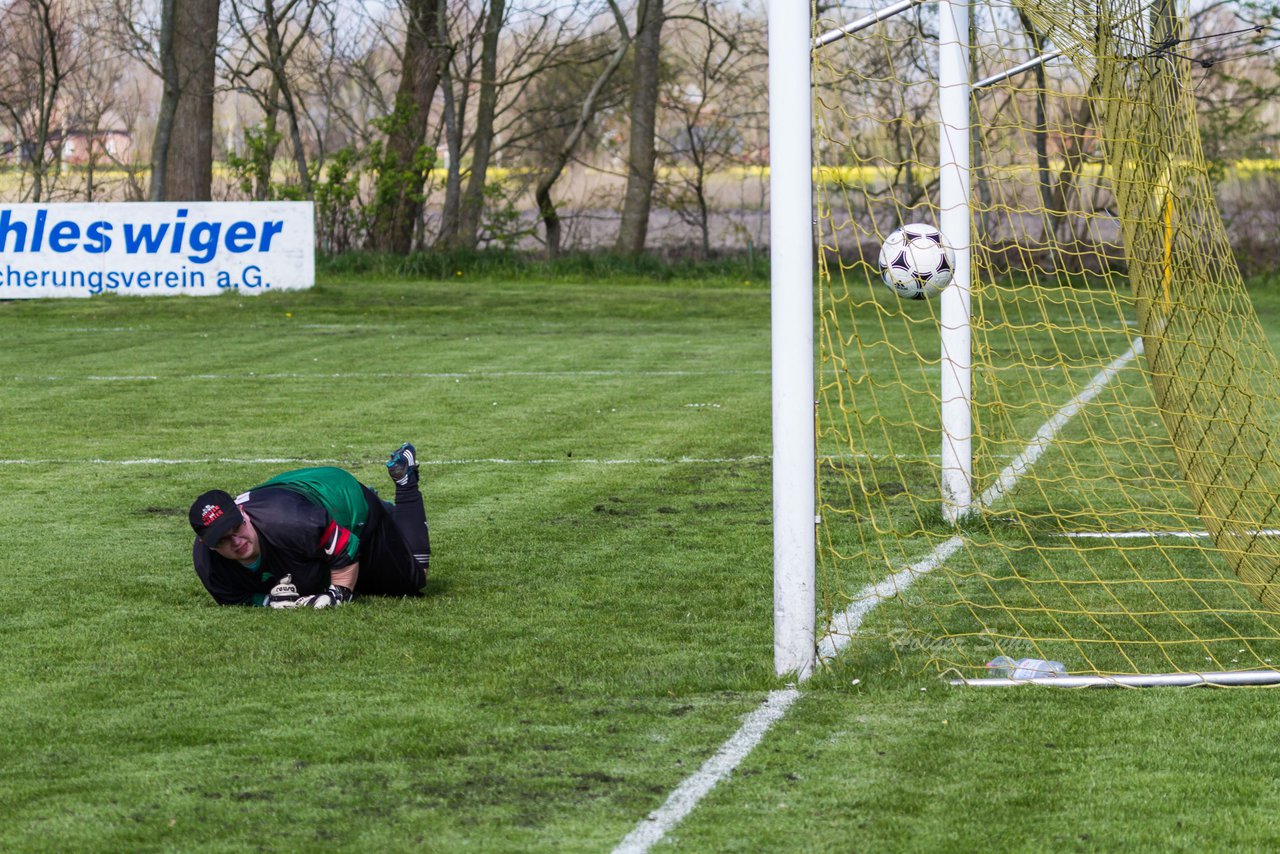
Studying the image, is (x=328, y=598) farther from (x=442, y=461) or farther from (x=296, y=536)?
(x=442, y=461)

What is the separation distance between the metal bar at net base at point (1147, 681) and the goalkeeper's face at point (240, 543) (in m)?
2.64

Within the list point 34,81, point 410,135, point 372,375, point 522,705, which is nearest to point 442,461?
point 372,375

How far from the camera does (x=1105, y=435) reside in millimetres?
11586

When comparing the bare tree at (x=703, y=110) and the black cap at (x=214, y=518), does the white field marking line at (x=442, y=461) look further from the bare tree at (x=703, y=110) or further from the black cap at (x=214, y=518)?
the bare tree at (x=703, y=110)

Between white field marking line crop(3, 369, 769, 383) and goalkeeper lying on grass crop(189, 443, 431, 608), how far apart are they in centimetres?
861

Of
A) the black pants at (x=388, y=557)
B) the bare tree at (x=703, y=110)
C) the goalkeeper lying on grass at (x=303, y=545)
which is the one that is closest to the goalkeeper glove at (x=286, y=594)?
the goalkeeper lying on grass at (x=303, y=545)

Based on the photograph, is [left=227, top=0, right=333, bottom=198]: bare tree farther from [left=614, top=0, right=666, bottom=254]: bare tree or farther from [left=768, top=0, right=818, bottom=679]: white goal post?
[left=768, top=0, right=818, bottom=679]: white goal post

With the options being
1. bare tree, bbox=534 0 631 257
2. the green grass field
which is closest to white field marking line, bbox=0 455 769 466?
the green grass field

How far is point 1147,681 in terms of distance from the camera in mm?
5352

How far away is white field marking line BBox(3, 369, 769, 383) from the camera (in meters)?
15.0

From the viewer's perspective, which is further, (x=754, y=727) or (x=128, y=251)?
(x=128, y=251)

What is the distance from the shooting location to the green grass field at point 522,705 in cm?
412

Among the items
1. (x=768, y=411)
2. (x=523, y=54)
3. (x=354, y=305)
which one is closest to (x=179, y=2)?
(x=523, y=54)

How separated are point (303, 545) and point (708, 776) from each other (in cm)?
235
